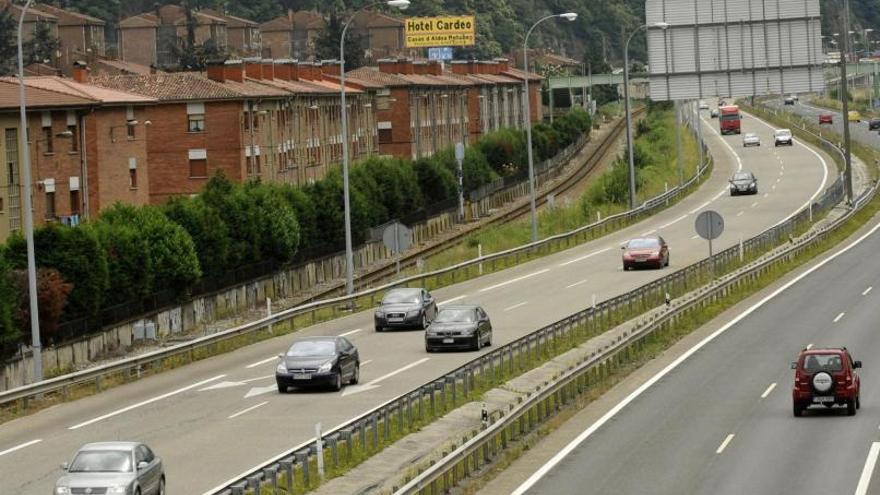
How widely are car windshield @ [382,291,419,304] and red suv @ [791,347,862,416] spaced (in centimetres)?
1941

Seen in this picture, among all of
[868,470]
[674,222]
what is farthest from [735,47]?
[868,470]

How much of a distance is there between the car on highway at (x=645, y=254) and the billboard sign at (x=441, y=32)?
130236 millimetres

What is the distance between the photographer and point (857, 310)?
174 feet

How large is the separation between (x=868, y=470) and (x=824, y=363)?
618 centimetres

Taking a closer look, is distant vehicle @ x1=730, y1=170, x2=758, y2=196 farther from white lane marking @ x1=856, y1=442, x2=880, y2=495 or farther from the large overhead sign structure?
white lane marking @ x1=856, y1=442, x2=880, y2=495

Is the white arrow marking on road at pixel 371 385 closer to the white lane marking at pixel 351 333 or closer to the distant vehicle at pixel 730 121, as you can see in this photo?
the white lane marking at pixel 351 333

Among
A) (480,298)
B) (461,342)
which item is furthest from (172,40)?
(461,342)

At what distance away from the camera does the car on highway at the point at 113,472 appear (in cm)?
2378

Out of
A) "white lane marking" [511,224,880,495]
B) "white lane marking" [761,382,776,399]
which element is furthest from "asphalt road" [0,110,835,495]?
"white lane marking" [761,382,776,399]

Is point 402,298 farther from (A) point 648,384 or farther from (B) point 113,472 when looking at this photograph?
(B) point 113,472

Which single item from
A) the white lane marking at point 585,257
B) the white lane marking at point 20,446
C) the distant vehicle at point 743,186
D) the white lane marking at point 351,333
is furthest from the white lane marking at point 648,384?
the distant vehicle at point 743,186

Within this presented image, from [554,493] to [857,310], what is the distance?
1155 inches

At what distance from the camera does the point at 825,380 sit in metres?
33.1

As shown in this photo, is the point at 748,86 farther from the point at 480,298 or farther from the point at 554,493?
the point at 554,493
